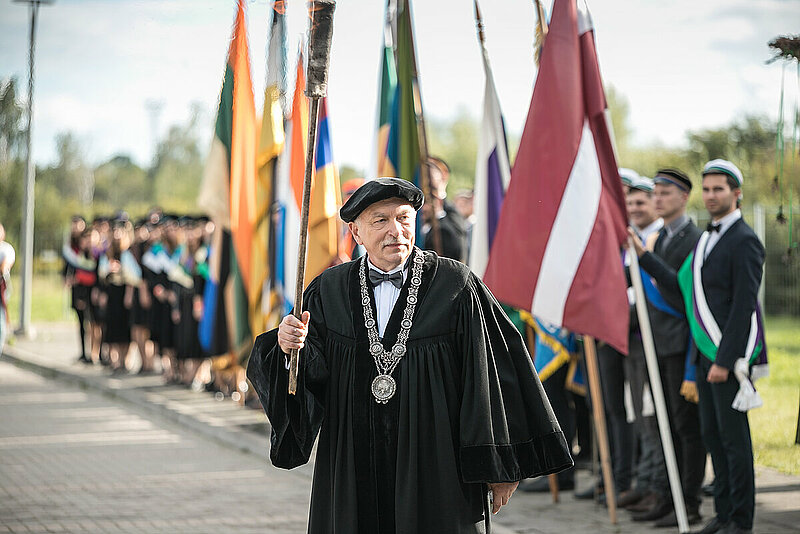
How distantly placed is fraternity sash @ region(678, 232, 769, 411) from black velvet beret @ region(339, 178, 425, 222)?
284 centimetres

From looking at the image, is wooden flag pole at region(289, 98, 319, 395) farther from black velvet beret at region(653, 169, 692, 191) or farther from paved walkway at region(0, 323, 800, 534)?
black velvet beret at region(653, 169, 692, 191)

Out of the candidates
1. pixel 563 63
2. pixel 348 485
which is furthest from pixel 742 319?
pixel 348 485

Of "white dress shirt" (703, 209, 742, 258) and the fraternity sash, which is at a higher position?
"white dress shirt" (703, 209, 742, 258)

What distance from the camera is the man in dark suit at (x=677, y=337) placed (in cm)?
666

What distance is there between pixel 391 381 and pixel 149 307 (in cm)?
1134

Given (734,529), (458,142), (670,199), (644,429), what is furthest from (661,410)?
(458,142)

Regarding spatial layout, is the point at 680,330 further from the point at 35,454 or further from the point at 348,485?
the point at 35,454

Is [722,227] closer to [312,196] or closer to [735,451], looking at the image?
[735,451]

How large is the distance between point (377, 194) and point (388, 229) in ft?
0.47

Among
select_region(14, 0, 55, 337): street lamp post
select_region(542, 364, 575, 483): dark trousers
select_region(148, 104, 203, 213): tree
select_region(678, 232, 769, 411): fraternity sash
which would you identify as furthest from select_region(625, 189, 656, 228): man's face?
select_region(148, 104, 203, 213): tree

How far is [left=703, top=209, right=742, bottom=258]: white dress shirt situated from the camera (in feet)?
19.6

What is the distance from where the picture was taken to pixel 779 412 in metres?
11.1

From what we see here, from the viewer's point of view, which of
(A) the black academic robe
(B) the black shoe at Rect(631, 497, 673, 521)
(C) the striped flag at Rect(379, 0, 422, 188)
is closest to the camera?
(A) the black academic robe

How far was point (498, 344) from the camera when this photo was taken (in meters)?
3.80
